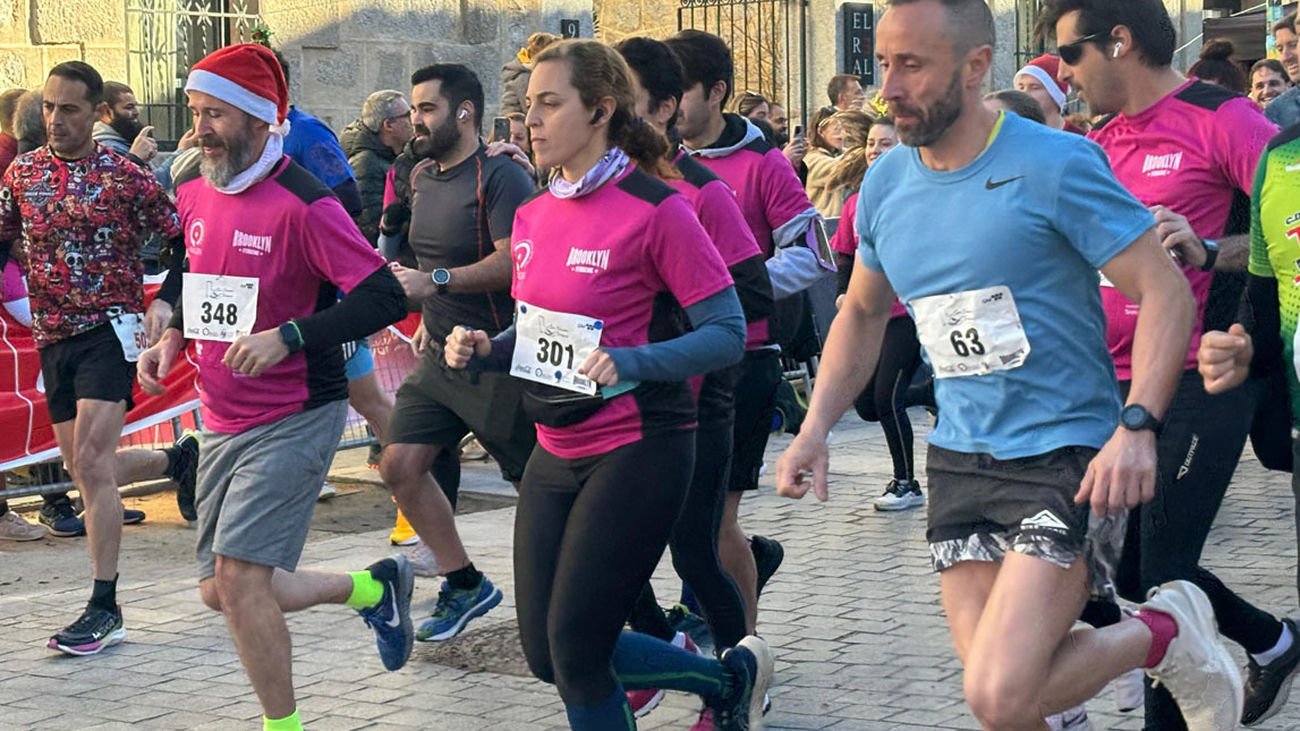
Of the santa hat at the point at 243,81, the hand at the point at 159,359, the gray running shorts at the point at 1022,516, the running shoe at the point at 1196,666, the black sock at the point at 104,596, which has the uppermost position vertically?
the santa hat at the point at 243,81

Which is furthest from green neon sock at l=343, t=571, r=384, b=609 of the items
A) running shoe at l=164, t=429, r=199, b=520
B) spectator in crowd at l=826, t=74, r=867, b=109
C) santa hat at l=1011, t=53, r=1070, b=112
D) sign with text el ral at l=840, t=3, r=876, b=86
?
sign with text el ral at l=840, t=3, r=876, b=86

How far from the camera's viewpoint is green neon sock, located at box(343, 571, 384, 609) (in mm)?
5734

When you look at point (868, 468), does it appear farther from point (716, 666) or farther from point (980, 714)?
point (980, 714)

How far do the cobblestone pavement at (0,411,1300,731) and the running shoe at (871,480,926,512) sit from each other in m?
0.29

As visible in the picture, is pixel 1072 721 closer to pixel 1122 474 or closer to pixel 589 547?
pixel 1122 474

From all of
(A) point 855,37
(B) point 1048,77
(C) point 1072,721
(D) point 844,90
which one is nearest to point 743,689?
(C) point 1072,721

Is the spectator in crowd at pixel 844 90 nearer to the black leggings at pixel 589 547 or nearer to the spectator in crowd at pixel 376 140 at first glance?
the spectator in crowd at pixel 376 140

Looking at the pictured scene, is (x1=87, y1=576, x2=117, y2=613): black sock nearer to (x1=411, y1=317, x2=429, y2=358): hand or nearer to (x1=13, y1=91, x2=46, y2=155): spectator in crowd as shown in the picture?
(x1=411, y1=317, x2=429, y2=358): hand

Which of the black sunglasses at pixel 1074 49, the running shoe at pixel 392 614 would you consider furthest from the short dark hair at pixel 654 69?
the running shoe at pixel 392 614

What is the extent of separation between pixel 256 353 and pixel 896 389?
16.0ft

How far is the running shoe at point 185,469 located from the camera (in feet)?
29.9

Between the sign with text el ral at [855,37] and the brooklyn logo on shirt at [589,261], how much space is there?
616 inches

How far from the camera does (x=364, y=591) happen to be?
5.75m

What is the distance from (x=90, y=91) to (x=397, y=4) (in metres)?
7.64
